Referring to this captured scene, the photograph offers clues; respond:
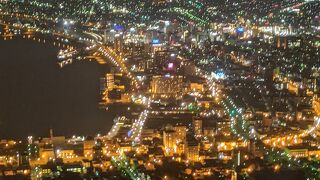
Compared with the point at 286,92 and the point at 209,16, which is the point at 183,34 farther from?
the point at 286,92

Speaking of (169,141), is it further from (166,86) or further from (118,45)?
(118,45)

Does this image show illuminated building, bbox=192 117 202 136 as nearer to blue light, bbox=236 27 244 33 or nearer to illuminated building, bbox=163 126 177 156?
illuminated building, bbox=163 126 177 156

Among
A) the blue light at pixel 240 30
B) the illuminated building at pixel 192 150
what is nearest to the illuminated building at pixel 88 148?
the illuminated building at pixel 192 150

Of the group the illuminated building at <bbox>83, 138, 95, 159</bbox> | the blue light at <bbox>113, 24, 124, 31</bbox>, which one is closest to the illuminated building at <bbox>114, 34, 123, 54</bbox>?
the blue light at <bbox>113, 24, 124, 31</bbox>

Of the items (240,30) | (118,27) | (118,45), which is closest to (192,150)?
(118,45)

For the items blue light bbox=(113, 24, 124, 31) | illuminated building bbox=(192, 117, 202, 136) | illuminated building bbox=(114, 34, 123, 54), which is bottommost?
illuminated building bbox=(192, 117, 202, 136)

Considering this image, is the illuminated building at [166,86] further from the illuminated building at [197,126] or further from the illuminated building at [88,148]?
the illuminated building at [88,148]

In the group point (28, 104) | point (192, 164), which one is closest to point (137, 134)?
point (192, 164)

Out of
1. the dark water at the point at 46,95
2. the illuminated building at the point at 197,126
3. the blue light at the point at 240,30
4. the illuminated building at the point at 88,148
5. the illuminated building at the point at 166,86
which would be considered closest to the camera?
the illuminated building at the point at 88,148
